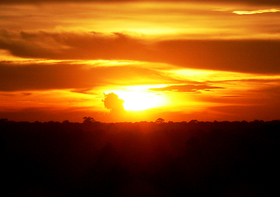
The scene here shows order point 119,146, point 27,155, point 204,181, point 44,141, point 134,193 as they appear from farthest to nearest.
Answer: point 44,141
point 119,146
point 27,155
point 204,181
point 134,193

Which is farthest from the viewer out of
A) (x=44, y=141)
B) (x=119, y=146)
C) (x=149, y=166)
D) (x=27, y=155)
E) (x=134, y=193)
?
(x=44, y=141)

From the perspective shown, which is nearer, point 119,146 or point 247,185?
point 247,185

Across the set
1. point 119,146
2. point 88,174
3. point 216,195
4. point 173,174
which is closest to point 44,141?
point 119,146

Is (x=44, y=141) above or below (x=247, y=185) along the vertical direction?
above

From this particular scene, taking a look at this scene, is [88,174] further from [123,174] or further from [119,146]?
[119,146]

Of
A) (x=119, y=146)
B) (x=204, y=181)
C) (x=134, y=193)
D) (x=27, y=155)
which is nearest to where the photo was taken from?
(x=134, y=193)

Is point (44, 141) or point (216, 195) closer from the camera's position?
point (216, 195)

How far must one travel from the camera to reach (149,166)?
3481 cm

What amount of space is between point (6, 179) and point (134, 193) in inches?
378

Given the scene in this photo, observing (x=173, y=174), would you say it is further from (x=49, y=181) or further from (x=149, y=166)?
(x=49, y=181)

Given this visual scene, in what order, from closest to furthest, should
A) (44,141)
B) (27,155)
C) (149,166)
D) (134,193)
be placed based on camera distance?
(134,193), (149,166), (27,155), (44,141)

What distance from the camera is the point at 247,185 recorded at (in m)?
30.1

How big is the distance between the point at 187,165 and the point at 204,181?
4225 mm

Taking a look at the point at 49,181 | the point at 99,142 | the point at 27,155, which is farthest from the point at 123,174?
the point at 99,142
